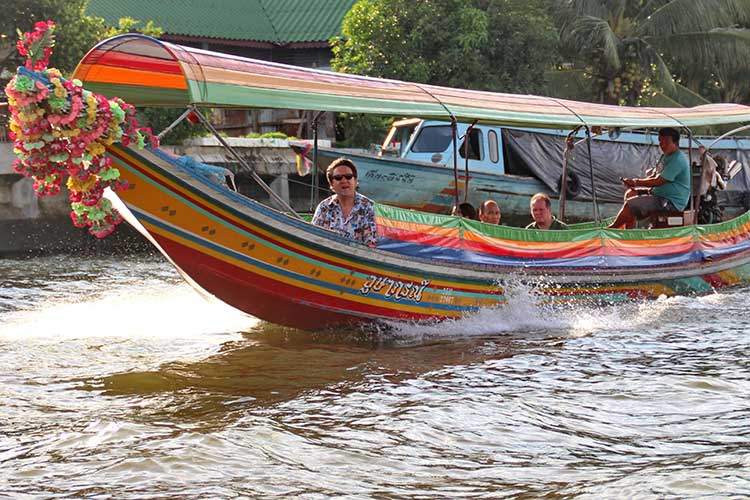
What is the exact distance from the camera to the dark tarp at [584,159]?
58.4 feet

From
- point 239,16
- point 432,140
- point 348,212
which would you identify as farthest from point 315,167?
point 239,16

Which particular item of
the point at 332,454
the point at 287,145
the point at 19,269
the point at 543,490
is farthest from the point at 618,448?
the point at 287,145

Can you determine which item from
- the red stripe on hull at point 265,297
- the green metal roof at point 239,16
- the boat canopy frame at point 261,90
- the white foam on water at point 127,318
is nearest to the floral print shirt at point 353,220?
the boat canopy frame at point 261,90

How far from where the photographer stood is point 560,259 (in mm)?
9344

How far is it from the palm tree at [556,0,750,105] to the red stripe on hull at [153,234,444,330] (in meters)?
15.6

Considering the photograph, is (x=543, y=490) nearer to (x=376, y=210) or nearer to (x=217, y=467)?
(x=217, y=467)

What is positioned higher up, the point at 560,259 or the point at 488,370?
the point at 560,259

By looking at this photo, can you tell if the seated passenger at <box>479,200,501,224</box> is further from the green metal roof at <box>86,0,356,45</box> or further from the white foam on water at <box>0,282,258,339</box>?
the green metal roof at <box>86,0,356,45</box>

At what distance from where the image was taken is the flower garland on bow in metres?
5.94

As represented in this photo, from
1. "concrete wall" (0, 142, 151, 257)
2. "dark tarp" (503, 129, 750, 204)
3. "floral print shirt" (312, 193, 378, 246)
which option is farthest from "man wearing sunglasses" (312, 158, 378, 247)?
"dark tarp" (503, 129, 750, 204)

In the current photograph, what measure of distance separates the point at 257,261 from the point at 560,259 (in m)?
3.23

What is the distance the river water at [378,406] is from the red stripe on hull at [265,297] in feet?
0.68

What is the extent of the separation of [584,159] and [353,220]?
11.9m

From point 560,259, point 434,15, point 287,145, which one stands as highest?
point 434,15
